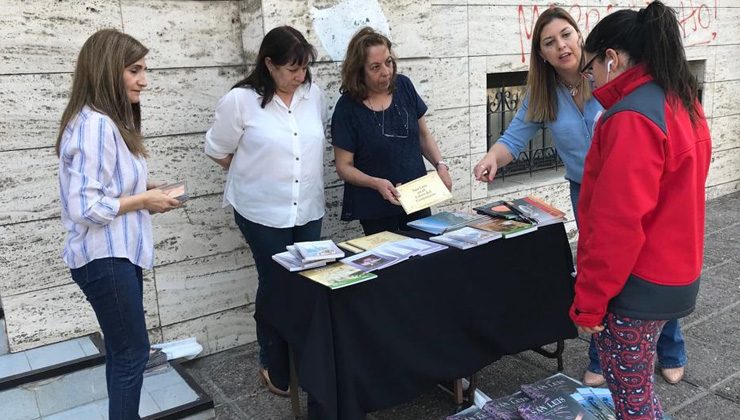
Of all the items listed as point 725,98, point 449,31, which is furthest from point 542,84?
point 725,98

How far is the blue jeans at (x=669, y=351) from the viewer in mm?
3305

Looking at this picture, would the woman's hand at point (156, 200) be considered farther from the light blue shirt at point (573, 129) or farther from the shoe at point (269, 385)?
the light blue shirt at point (573, 129)

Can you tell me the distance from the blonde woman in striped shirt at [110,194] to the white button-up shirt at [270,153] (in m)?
0.72

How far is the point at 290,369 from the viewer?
3.06 meters

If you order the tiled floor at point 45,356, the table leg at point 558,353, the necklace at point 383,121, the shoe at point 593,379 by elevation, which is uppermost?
the necklace at point 383,121

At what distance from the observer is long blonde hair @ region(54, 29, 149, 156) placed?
7.66 feet

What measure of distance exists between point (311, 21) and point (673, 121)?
244 centimetres

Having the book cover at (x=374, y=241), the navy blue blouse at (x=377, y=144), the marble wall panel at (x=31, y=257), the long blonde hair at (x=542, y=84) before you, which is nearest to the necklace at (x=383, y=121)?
the navy blue blouse at (x=377, y=144)

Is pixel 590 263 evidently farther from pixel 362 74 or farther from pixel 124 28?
pixel 124 28

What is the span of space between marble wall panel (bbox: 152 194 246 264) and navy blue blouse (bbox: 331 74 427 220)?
89cm

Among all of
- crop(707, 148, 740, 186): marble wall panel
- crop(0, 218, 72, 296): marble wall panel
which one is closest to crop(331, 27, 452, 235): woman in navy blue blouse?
crop(0, 218, 72, 296): marble wall panel

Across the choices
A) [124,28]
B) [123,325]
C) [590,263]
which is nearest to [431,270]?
[590,263]

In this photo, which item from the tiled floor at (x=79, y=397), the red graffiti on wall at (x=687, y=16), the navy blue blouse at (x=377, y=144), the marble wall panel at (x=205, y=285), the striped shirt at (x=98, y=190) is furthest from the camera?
the red graffiti on wall at (x=687, y=16)

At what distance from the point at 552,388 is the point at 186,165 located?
8.04 ft
